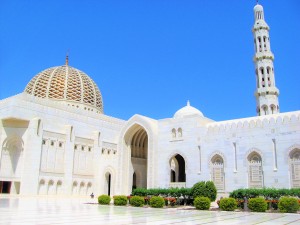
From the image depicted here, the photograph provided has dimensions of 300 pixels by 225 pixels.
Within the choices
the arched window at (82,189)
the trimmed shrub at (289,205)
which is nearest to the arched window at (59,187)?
the arched window at (82,189)

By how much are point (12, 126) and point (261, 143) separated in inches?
768

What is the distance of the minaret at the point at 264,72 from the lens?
2892 centimetres

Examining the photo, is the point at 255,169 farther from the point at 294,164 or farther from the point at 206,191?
the point at 206,191

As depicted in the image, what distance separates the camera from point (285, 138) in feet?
68.6

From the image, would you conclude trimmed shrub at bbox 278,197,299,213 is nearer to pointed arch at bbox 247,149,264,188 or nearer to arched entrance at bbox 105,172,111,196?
pointed arch at bbox 247,149,264,188

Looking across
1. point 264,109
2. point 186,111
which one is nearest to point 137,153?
point 186,111

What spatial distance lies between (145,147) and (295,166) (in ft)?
50.6

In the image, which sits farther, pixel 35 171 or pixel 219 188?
pixel 35 171

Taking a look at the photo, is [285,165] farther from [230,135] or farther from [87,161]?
[87,161]

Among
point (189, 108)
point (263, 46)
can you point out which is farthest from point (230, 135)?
point (263, 46)

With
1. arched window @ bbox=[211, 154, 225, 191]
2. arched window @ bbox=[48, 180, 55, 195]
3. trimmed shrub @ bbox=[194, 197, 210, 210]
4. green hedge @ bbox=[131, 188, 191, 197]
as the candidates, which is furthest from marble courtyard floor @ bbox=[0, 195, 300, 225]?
arched window @ bbox=[48, 180, 55, 195]

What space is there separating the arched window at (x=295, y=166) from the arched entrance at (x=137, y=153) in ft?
41.9

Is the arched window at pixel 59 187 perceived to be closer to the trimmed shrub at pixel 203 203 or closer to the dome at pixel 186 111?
the dome at pixel 186 111

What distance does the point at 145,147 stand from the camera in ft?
107
